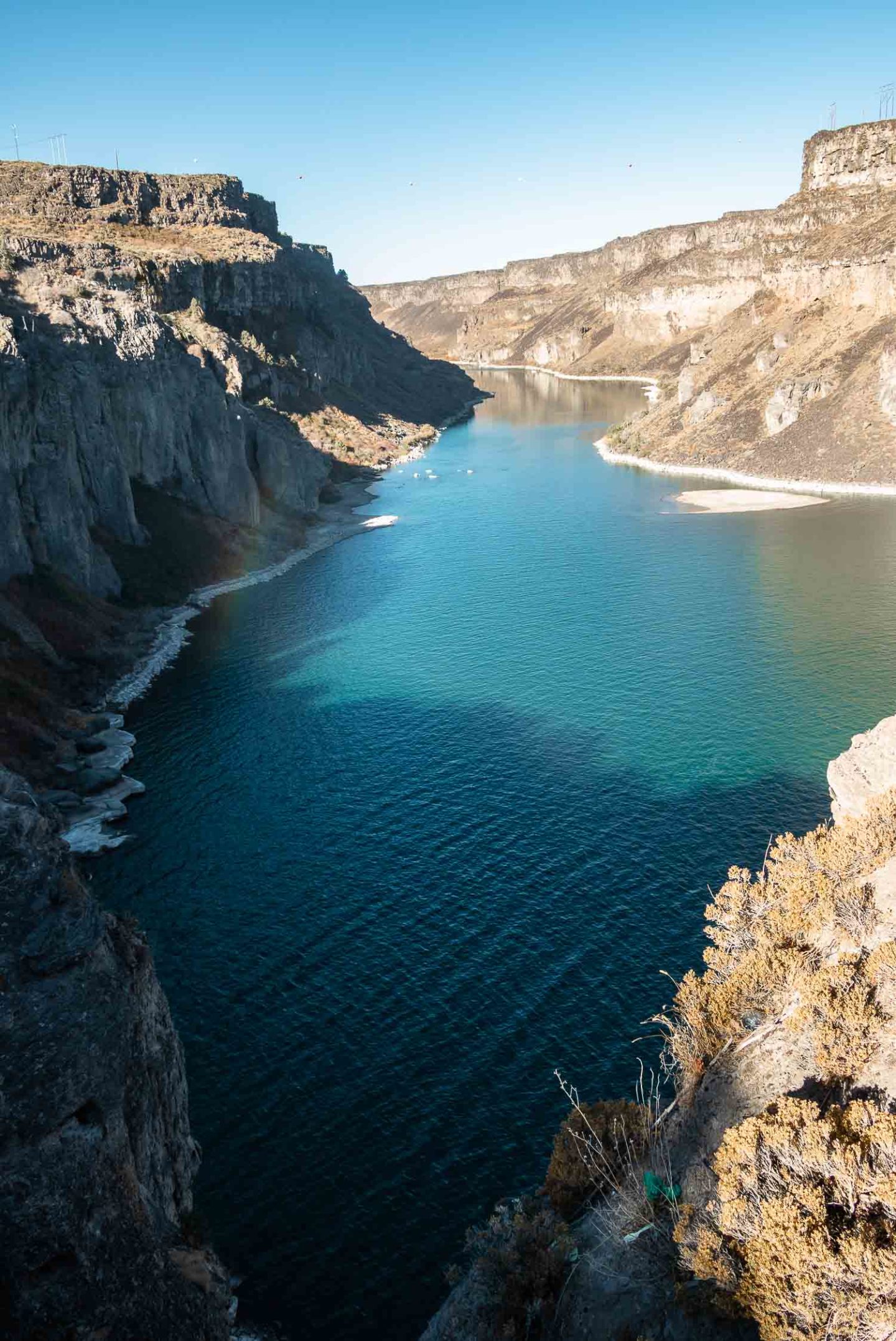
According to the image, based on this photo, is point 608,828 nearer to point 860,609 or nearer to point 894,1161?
point 894,1161

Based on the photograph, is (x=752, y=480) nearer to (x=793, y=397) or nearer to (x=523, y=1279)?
(x=793, y=397)

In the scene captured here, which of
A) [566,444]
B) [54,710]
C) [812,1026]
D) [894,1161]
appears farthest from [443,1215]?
[566,444]

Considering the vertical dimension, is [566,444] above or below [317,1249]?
above

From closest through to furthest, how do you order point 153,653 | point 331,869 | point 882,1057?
point 882,1057, point 331,869, point 153,653

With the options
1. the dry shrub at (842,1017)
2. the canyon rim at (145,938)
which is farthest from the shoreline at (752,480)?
the dry shrub at (842,1017)

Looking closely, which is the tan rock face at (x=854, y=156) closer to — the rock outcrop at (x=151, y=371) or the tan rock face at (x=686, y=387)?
the tan rock face at (x=686, y=387)

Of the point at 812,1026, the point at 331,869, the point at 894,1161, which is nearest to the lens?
the point at 894,1161

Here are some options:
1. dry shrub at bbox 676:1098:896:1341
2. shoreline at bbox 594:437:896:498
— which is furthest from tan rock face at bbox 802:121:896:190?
dry shrub at bbox 676:1098:896:1341
